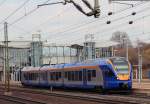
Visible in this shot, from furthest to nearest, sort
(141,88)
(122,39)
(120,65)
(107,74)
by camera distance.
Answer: (122,39), (141,88), (120,65), (107,74)

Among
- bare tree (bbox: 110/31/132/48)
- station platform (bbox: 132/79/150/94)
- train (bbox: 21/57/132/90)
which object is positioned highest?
bare tree (bbox: 110/31/132/48)

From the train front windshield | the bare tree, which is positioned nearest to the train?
the train front windshield

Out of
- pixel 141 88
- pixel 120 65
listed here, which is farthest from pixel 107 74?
pixel 141 88

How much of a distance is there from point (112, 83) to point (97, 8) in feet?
88.8

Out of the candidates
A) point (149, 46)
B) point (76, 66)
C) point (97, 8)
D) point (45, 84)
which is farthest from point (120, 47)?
point (97, 8)

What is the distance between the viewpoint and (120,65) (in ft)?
133

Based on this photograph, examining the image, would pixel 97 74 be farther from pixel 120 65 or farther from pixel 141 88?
pixel 141 88

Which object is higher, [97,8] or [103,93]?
[97,8]

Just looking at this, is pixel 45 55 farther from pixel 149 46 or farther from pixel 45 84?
pixel 45 84

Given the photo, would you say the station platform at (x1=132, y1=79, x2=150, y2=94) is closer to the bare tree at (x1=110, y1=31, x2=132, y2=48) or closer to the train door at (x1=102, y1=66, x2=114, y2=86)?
the train door at (x1=102, y1=66, x2=114, y2=86)

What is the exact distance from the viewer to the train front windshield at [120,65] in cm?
4000

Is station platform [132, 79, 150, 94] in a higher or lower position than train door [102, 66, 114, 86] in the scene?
lower

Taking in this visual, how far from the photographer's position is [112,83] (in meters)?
39.6

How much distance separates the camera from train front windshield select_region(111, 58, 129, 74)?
131ft
